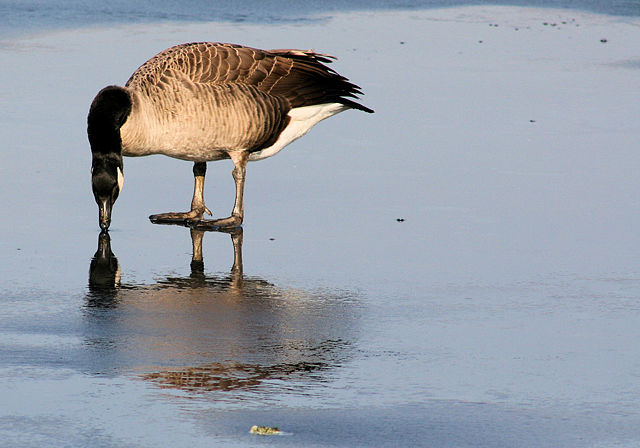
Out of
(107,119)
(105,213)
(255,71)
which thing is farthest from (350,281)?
(255,71)

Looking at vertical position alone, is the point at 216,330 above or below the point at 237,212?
below

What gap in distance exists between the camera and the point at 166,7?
18.1 meters

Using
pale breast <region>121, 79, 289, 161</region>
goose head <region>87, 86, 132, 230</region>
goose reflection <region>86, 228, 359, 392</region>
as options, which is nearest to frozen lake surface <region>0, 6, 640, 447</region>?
goose reflection <region>86, 228, 359, 392</region>

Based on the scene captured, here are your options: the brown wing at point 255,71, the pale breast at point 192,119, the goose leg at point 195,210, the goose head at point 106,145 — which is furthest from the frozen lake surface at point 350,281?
the brown wing at point 255,71

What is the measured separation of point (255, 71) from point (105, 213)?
60.0 inches

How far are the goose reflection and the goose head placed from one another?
0.67 metres

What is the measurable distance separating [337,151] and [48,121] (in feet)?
8.67

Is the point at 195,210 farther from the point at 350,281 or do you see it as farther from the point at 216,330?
the point at 216,330

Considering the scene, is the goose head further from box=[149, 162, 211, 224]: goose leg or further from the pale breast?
box=[149, 162, 211, 224]: goose leg

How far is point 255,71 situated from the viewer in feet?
28.2

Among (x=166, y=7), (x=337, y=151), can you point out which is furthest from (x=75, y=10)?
(x=337, y=151)

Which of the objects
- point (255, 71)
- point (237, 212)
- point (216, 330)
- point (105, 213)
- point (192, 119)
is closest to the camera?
point (216, 330)

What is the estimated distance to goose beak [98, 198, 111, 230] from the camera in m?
7.86

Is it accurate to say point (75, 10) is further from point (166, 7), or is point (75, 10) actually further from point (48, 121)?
point (48, 121)
